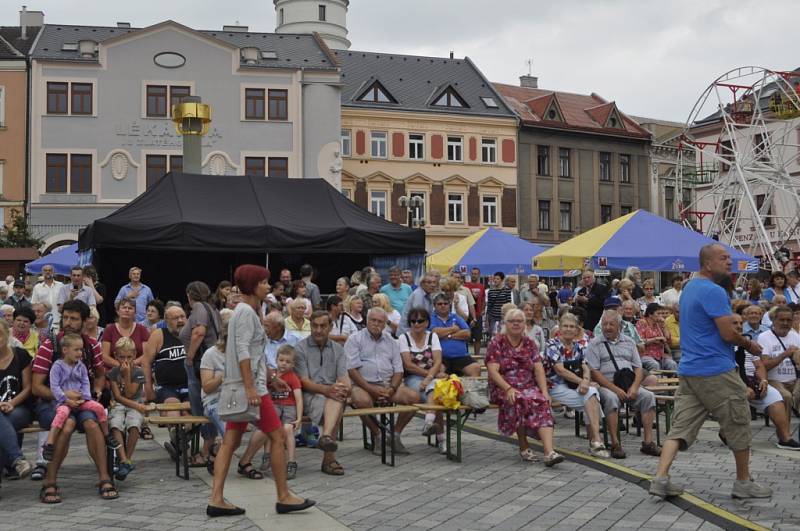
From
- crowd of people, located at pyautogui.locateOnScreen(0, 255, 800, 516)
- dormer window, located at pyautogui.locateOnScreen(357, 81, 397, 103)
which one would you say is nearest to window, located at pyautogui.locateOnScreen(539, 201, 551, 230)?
dormer window, located at pyautogui.locateOnScreen(357, 81, 397, 103)

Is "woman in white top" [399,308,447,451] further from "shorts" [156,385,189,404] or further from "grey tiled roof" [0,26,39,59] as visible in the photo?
"grey tiled roof" [0,26,39,59]

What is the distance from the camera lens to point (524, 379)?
9.20 m

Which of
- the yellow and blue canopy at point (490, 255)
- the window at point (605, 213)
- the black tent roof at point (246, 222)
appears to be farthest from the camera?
the window at point (605, 213)

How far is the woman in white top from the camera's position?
982 centimetres

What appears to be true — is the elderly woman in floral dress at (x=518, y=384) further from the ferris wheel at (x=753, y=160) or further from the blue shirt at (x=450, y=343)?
the ferris wheel at (x=753, y=160)

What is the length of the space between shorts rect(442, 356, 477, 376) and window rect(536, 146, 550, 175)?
39049mm

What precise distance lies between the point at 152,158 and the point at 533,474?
3288cm

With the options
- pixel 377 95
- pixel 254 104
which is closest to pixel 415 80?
pixel 377 95

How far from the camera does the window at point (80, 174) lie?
1491 inches

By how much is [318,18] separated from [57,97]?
22734 millimetres

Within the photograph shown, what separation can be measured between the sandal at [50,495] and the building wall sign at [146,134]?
3254cm

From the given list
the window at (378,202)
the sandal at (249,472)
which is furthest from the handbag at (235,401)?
the window at (378,202)

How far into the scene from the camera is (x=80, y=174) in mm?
38062

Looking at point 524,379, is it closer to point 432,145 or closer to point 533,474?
point 533,474
